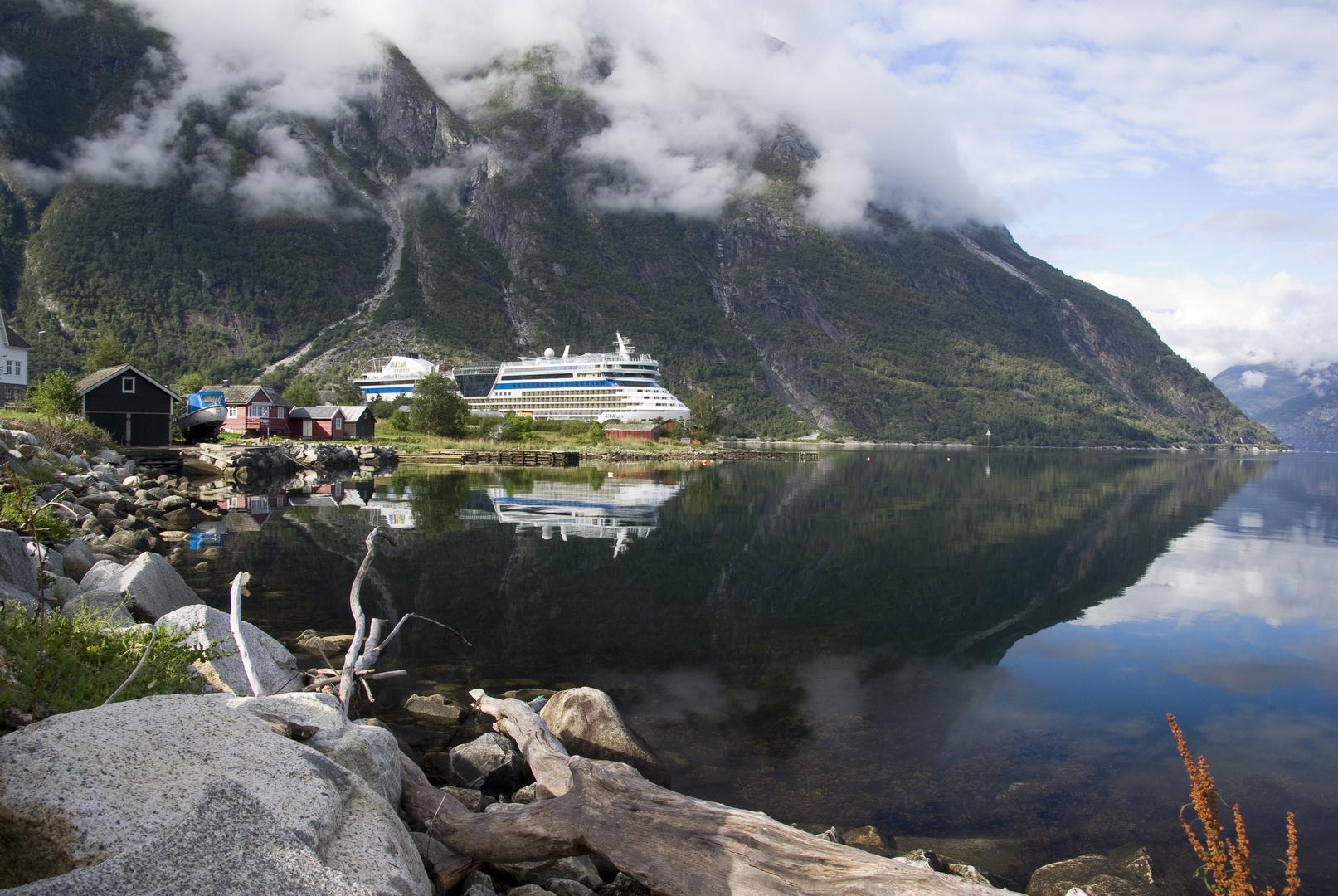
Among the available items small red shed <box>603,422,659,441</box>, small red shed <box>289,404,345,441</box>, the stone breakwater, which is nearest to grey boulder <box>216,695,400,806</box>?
the stone breakwater

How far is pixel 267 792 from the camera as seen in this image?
3367 millimetres

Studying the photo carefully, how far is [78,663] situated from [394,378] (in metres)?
112

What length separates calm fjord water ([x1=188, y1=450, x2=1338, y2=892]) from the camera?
7809 mm

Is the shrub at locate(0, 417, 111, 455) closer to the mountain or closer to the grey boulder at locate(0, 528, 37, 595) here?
the grey boulder at locate(0, 528, 37, 595)

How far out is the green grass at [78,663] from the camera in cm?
448

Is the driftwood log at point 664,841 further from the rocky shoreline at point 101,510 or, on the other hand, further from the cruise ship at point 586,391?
the cruise ship at point 586,391

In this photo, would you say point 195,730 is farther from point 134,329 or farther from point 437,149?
point 437,149

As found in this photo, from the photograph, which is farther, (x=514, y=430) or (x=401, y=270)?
(x=401, y=270)

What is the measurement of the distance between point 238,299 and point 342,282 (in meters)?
21.1

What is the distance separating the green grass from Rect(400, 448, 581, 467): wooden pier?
164ft

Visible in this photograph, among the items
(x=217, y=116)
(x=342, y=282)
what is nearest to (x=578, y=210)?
(x=342, y=282)

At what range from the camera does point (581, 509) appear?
98.5 ft

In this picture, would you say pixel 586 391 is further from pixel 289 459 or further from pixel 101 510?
pixel 101 510

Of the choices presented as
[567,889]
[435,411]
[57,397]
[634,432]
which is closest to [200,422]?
[57,397]
